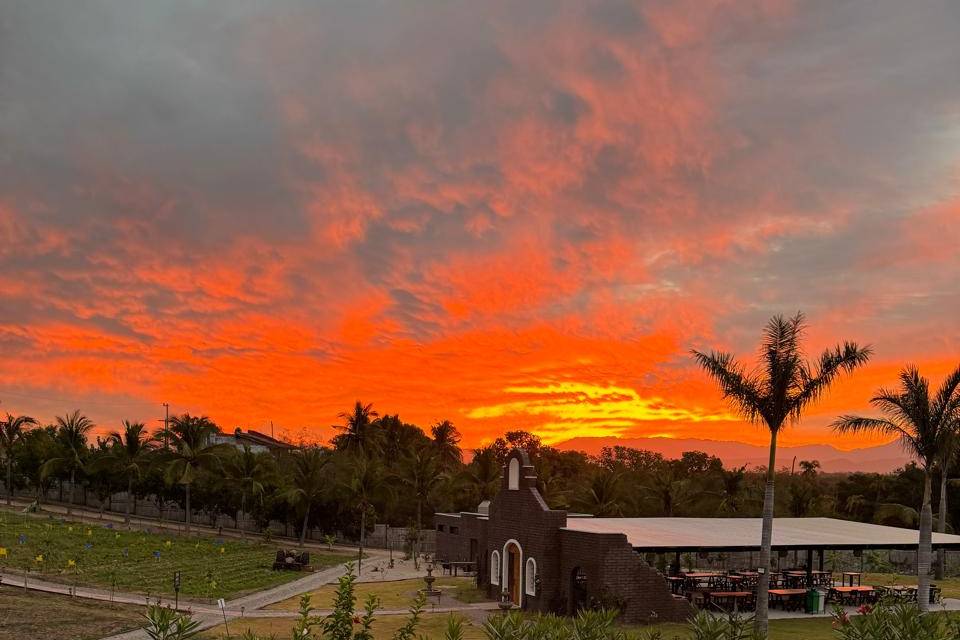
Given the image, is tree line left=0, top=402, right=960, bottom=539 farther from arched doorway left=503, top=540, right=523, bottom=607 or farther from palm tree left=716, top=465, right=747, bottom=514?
arched doorway left=503, top=540, right=523, bottom=607

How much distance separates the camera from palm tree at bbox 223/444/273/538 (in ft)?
200

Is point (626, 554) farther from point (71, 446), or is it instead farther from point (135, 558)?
point (71, 446)

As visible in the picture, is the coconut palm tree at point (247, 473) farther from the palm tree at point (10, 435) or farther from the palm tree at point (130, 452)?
the palm tree at point (10, 435)

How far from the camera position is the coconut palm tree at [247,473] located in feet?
200

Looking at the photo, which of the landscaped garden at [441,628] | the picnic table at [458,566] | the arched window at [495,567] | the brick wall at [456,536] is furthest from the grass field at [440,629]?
the brick wall at [456,536]

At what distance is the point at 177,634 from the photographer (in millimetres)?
9961

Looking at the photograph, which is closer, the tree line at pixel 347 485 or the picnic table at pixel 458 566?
the picnic table at pixel 458 566

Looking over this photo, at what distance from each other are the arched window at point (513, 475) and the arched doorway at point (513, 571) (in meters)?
2.27

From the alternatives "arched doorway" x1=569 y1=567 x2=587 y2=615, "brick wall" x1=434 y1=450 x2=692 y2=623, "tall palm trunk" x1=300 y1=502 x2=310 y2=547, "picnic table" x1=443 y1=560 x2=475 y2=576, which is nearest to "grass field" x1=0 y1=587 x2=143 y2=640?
"brick wall" x1=434 y1=450 x2=692 y2=623

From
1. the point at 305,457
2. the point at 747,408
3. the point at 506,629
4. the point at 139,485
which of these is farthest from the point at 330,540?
the point at 506,629

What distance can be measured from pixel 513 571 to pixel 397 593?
20.7 feet

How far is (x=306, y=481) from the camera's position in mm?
59312

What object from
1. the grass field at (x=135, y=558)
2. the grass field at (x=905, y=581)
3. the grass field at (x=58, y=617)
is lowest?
the grass field at (x=135, y=558)

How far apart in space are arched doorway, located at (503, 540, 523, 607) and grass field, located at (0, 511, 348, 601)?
38.2 ft
